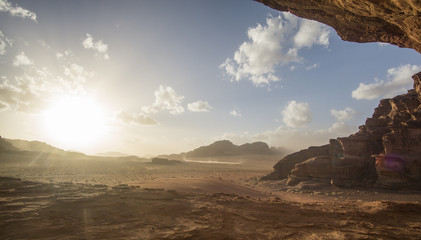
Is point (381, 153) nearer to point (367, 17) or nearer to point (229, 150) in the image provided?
point (367, 17)

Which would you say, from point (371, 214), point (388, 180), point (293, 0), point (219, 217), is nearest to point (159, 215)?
point (219, 217)

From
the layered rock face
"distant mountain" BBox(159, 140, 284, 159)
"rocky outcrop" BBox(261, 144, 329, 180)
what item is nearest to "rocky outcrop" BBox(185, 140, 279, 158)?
"distant mountain" BBox(159, 140, 284, 159)

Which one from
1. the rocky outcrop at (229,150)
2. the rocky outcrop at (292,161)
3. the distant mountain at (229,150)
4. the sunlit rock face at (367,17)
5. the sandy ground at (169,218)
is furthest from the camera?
the rocky outcrop at (229,150)

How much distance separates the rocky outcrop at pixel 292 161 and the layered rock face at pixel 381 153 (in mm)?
3324

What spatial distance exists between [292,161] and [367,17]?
19558 mm

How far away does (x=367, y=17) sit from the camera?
854 centimetres

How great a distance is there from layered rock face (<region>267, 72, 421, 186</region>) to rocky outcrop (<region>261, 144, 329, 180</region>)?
10.9 ft

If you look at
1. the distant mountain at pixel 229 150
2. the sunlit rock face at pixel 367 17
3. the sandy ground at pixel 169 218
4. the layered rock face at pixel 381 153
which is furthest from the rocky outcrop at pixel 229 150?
the sandy ground at pixel 169 218

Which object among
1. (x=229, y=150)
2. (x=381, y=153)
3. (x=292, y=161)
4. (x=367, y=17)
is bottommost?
(x=292, y=161)

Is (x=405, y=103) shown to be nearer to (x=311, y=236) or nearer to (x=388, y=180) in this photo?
(x=388, y=180)

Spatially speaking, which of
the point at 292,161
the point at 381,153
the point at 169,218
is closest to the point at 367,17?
the point at 169,218

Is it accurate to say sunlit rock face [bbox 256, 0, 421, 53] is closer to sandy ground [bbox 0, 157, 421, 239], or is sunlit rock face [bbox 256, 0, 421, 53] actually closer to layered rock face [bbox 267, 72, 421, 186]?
sandy ground [bbox 0, 157, 421, 239]

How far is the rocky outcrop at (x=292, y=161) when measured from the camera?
81.1 feet

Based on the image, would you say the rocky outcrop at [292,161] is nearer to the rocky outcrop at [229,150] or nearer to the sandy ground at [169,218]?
the sandy ground at [169,218]
